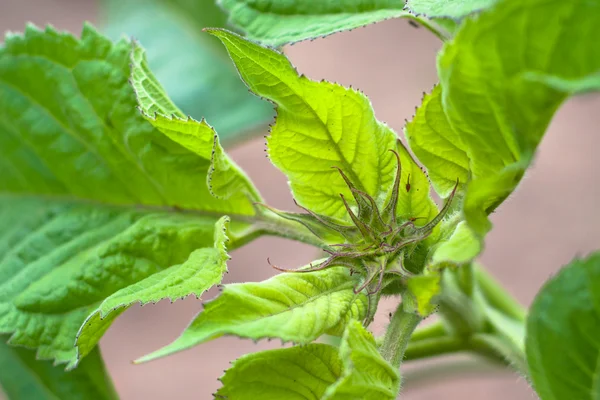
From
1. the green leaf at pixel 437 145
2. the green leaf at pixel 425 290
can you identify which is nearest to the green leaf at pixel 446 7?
the green leaf at pixel 437 145

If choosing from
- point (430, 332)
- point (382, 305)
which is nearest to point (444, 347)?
point (430, 332)

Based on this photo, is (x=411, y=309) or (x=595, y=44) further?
(x=411, y=309)

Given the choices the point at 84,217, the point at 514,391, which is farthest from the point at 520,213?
the point at 84,217

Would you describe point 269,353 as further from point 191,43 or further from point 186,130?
A: point 191,43

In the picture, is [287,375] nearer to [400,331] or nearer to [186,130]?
[400,331]

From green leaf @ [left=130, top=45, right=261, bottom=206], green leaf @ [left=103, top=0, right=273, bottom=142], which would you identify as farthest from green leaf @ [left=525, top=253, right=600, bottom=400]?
green leaf @ [left=103, top=0, right=273, bottom=142]
